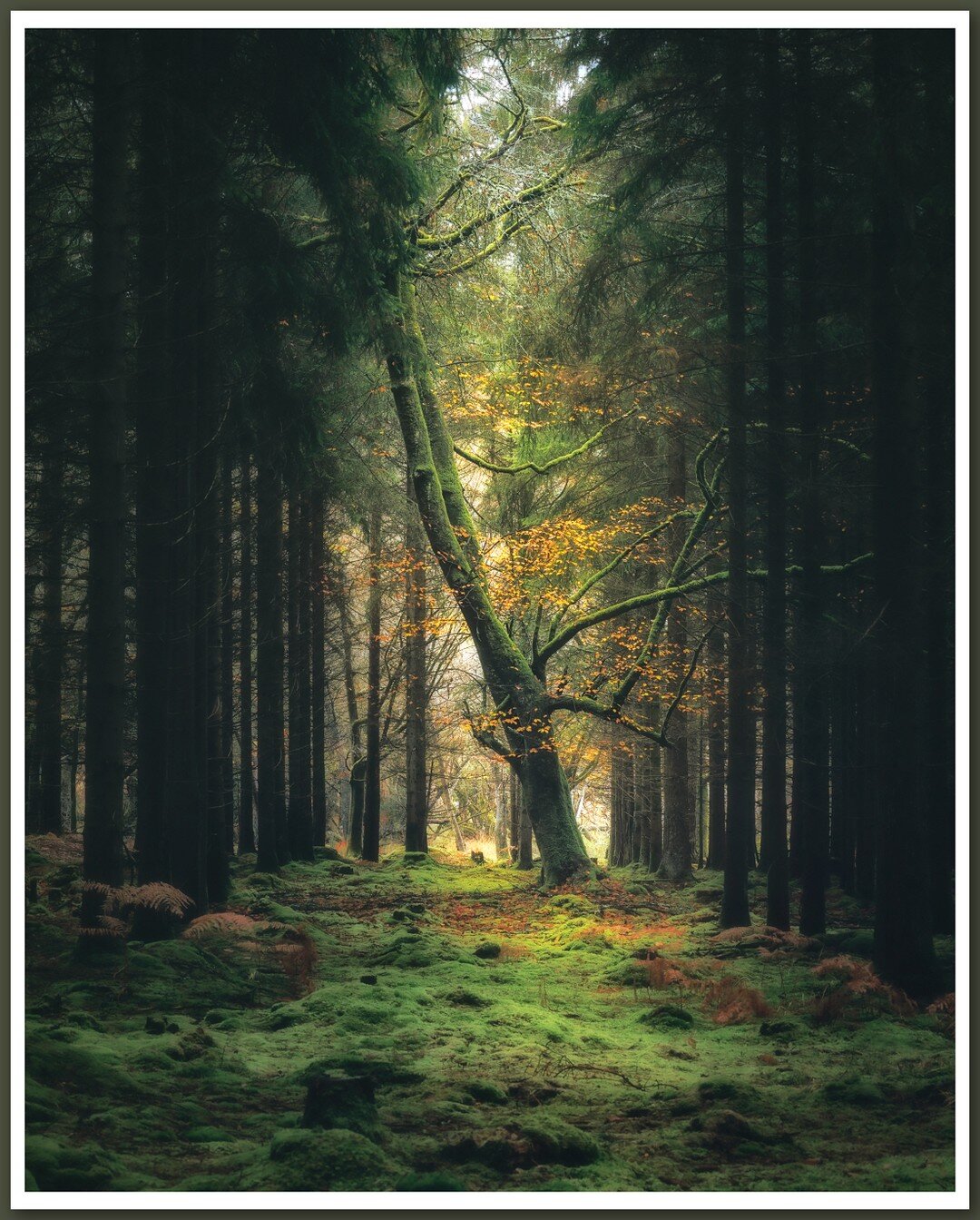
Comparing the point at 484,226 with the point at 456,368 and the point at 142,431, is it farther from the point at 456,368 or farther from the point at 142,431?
the point at 142,431

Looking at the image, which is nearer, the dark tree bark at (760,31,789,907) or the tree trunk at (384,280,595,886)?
the dark tree bark at (760,31,789,907)

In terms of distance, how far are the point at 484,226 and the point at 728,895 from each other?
11729 mm

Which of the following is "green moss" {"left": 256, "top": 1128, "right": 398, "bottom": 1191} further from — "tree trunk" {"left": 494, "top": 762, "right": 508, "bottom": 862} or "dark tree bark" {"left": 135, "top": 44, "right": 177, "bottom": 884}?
"tree trunk" {"left": 494, "top": 762, "right": 508, "bottom": 862}

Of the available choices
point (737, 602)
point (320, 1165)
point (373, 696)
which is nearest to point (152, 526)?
point (320, 1165)

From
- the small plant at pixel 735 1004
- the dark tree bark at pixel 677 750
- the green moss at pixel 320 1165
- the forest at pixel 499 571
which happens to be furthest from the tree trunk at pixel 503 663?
the green moss at pixel 320 1165

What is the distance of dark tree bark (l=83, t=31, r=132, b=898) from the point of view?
787 cm

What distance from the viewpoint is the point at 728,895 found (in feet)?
41.2

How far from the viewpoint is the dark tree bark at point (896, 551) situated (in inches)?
316

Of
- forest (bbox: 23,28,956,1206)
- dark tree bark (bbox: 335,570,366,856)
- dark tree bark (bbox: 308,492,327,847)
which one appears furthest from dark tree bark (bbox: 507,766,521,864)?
forest (bbox: 23,28,956,1206)

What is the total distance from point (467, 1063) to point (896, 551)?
215 inches

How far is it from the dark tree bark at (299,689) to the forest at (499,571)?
141 mm

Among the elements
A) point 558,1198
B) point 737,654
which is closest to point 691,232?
point 737,654

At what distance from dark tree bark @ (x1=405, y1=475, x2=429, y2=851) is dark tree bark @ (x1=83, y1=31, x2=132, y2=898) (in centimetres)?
1185

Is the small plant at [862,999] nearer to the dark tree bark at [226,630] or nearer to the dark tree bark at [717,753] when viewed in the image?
the dark tree bark at [226,630]
